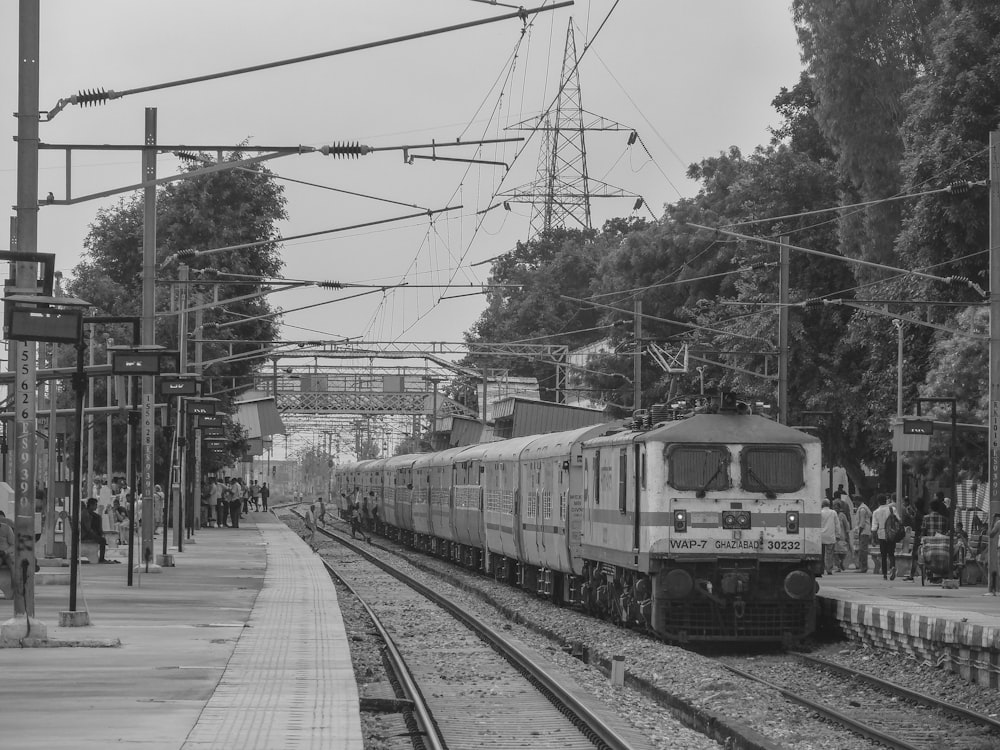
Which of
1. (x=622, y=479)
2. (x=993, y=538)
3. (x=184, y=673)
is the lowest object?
(x=184, y=673)

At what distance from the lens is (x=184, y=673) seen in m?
15.7

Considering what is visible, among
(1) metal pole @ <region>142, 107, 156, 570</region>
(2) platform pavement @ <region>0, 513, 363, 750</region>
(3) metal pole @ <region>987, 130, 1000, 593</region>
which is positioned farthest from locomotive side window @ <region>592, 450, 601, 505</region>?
(1) metal pole @ <region>142, 107, 156, 570</region>

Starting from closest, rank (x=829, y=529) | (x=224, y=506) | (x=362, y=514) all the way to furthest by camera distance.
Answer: (x=829, y=529) < (x=224, y=506) < (x=362, y=514)

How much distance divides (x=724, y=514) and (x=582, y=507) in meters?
4.75

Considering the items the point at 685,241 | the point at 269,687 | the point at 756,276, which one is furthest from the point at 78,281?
the point at 269,687

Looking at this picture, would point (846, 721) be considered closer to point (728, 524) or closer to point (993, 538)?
point (728, 524)

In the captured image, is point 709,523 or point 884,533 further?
point 884,533

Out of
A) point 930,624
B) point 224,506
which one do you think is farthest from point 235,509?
point 930,624

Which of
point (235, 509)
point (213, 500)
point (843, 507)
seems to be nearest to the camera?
point (843, 507)

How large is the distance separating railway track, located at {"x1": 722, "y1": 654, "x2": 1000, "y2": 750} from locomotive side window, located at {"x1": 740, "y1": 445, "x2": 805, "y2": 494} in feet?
7.26

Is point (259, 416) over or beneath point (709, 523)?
over

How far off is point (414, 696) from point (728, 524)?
21.5ft

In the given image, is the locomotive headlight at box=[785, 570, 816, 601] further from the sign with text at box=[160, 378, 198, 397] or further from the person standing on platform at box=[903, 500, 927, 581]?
the sign with text at box=[160, 378, 198, 397]

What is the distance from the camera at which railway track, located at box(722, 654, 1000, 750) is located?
→ 551 inches
